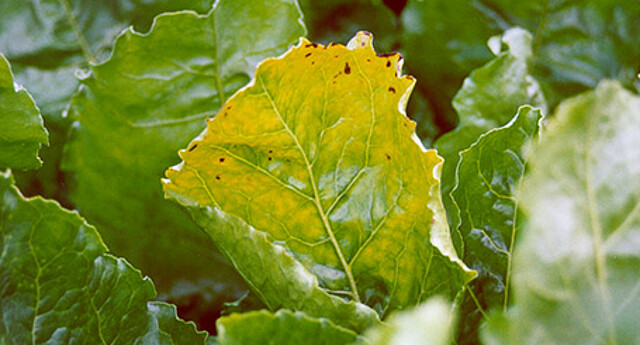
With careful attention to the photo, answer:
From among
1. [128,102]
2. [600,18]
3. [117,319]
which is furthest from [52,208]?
[600,18]

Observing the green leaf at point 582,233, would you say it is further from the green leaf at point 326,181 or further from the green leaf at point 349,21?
the green leaf at point 349,21

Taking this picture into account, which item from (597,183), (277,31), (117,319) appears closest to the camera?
(597,183)

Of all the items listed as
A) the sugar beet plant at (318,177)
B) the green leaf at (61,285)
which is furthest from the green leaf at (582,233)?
the green leaf at (61,285)

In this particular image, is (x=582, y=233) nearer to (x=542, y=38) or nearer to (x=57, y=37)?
(x=542, y=38)

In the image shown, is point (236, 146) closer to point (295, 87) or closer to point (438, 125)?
point (295, 87)

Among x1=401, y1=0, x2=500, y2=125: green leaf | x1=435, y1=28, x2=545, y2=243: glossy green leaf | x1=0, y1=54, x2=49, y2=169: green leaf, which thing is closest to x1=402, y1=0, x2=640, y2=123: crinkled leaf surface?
x1=401, y1=0, x2=500, y2=125: green leaf

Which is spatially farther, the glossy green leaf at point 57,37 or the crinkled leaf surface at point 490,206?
the glossy green leaf at point 57,37
